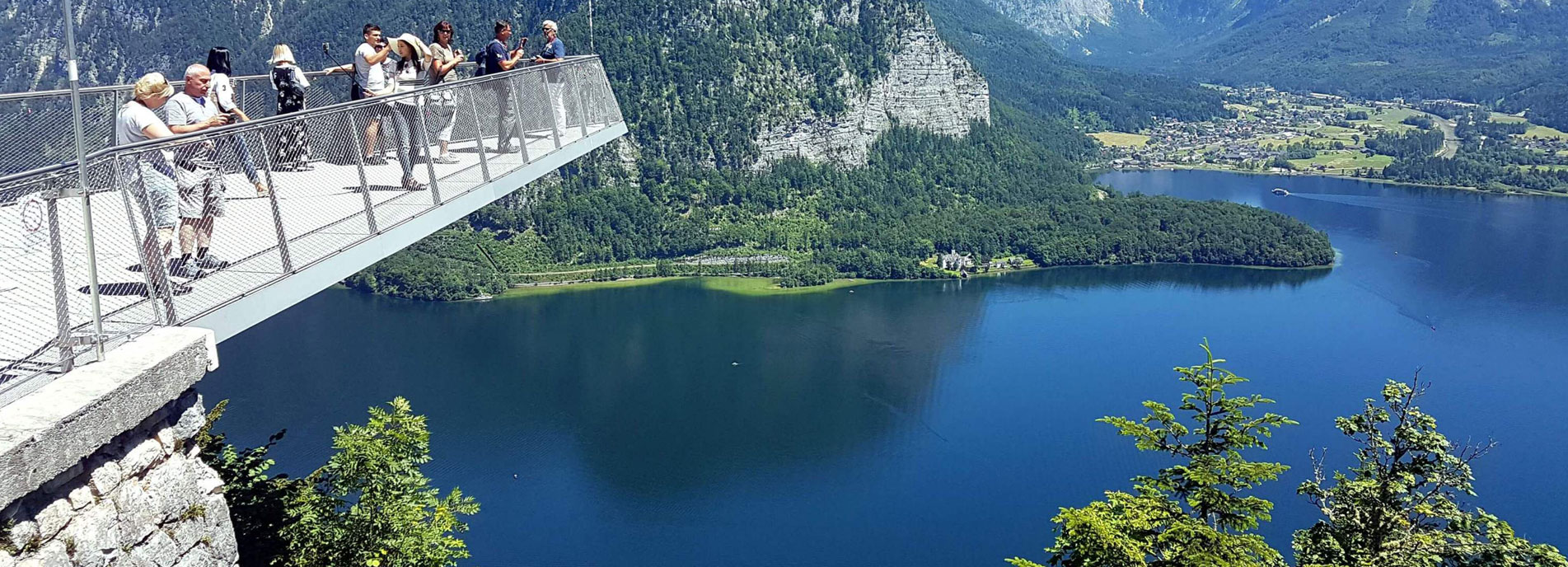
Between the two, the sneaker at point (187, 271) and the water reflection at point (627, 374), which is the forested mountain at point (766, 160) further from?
the sneaker at point (187, 271)

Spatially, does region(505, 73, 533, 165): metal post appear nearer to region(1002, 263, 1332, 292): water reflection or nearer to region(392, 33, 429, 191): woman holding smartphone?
region(392, 33, 429, 191): woman holding smartphone

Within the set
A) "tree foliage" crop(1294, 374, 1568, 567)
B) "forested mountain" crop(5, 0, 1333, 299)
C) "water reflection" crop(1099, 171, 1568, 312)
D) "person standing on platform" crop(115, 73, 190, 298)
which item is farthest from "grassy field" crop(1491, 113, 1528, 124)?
"person standing on platform" crop(115, 73, 190, 298)

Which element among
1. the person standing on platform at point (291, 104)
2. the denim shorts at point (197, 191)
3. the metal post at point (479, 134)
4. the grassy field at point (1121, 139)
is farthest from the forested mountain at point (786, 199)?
the denim shorts at point (197, 191)

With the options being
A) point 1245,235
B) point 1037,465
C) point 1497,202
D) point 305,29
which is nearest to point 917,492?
point 1037,465

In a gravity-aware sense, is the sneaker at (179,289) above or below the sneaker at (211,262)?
below

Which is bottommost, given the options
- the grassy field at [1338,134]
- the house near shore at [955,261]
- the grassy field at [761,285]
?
the grassy field at [1338,134]

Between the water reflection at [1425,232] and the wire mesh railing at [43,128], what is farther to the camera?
the water reflection at [1425,232]
